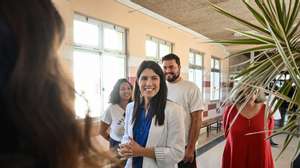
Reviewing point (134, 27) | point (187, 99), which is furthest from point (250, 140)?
point (134, 27)

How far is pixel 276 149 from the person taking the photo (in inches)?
218

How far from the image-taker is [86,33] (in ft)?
11.8

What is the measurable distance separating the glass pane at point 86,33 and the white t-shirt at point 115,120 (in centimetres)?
138

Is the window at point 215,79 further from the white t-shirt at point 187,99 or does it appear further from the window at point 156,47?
the white t-shirt at point 187,99

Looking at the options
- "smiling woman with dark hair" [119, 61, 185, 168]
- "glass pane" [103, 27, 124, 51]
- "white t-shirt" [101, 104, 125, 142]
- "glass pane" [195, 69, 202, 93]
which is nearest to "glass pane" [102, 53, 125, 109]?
"glass pane" [103, 27, 124, 51]

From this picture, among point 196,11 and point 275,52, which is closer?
point 275,52

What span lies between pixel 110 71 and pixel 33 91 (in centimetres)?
373

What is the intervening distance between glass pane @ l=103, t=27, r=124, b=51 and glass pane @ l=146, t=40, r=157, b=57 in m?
0.82

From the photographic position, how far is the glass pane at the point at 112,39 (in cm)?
396

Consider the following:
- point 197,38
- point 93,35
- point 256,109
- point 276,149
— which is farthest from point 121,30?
point 276,149

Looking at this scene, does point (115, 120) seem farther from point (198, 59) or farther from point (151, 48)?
point (198, 59)

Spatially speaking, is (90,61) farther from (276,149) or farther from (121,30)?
(276,149)

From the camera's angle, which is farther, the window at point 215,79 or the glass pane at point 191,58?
the window at point 215,79

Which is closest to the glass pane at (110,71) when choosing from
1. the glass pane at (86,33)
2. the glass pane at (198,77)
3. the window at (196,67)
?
the glass pane at (86,33)
